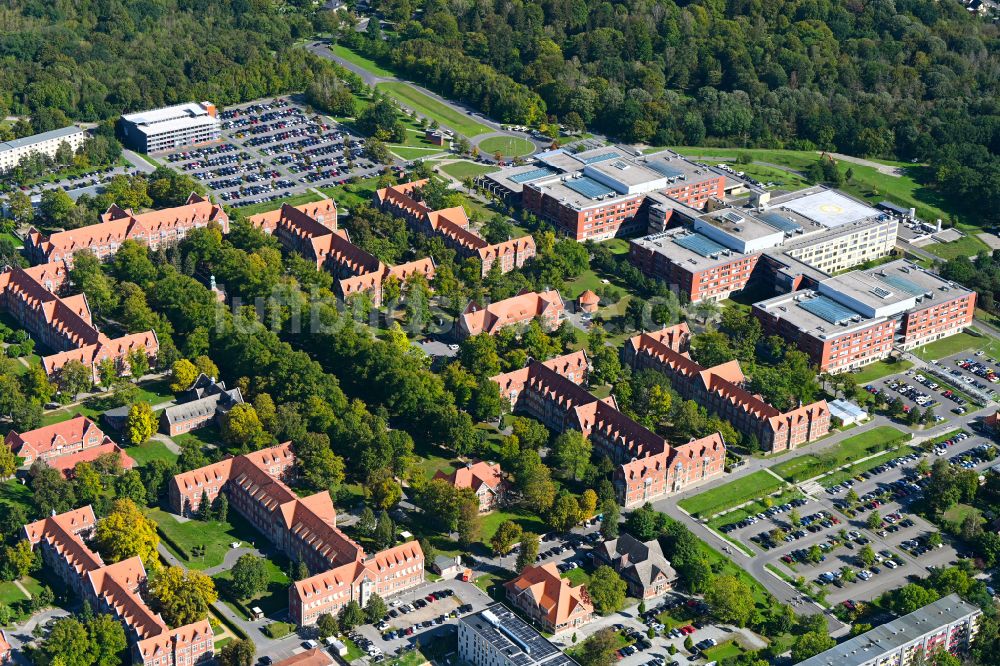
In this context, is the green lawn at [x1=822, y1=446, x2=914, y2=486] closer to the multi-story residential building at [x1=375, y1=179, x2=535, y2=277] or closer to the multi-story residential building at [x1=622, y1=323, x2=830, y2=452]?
the multi-story residential building at [x1=622, y1=323, x2=830, y2=452]

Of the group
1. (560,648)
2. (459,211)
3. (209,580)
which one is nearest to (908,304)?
(459,211)

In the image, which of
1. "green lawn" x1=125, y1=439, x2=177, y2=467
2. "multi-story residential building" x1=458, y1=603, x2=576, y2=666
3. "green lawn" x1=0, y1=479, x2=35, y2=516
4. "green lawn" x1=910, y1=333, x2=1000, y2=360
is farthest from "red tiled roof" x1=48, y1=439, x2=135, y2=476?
"green lawn" x1=910, y1=333, x2=1000, y2=360

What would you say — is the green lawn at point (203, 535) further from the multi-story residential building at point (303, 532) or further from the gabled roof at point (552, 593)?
the gabled roof at point (552, 593)

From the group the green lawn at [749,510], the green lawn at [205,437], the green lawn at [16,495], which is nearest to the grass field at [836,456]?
the green lawn at [749,510]

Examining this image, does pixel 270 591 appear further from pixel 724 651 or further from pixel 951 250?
pixel 951 250

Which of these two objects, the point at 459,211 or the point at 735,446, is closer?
the point at 735,446

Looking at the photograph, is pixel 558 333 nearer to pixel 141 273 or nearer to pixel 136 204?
pixel 141 273

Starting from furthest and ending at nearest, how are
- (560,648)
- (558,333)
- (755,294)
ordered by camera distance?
(755,294)
(558,333)
(560,648)
